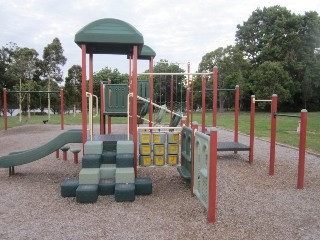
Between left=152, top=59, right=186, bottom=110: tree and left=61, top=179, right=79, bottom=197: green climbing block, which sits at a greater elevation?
left=152, top=59, right=186, bottom=110: tree

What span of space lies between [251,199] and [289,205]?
0.57 m

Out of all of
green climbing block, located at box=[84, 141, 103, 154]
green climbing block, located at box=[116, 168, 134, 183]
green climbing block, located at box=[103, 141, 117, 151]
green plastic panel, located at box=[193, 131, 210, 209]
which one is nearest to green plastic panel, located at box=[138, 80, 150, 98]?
green climbing block, located at box=[103, 141, 117, 151]

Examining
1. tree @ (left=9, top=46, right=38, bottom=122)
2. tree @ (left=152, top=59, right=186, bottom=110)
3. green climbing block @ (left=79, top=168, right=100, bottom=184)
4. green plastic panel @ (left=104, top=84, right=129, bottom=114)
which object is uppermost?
tree @ (left=9, top=46, right=38, bottom=122)

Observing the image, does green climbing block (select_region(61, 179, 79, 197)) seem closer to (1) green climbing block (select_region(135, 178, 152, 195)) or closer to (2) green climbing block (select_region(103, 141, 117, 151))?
(1) green climbing block (select_region(135, 178, 152, 195))

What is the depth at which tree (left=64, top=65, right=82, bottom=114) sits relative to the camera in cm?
4028

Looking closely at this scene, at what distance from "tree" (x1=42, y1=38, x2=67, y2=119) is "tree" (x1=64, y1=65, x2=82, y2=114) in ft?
5.37

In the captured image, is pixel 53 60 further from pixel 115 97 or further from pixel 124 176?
pixel 124 176

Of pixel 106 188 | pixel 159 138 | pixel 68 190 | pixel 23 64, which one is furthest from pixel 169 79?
pixel 23 64

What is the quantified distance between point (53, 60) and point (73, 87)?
440 cm

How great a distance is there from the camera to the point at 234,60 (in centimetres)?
3872

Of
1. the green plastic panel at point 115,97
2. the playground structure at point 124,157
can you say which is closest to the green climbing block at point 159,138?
the playground structure at point 124,157

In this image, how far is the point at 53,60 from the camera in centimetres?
3869

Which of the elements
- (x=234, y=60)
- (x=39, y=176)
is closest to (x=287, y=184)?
(x=39, y=176)

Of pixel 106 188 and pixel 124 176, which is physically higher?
pixel 124 176
